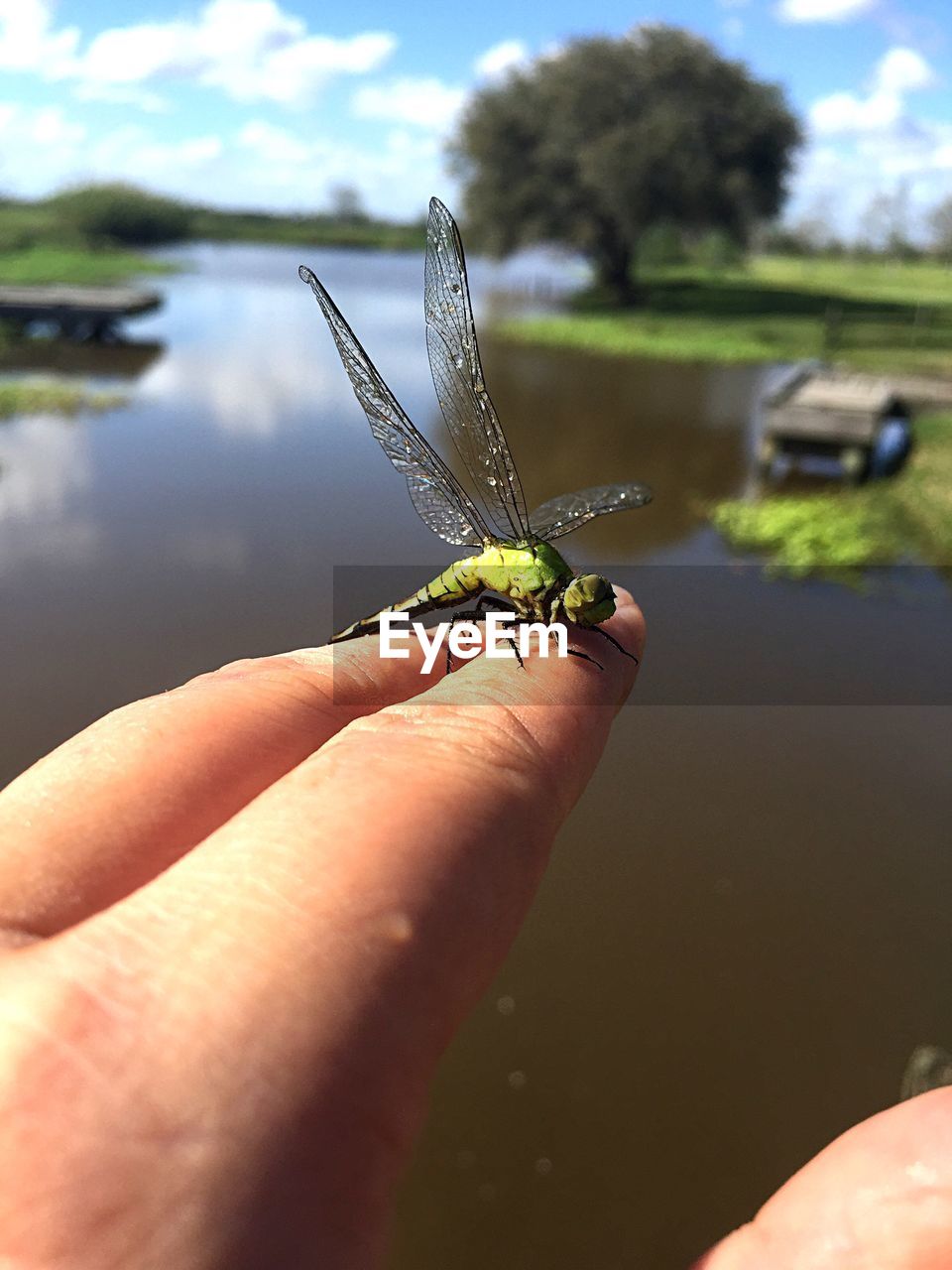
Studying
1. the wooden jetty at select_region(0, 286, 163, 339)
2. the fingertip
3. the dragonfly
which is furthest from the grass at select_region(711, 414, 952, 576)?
the wooden jetty at select_region(0, 286, 163, 339)

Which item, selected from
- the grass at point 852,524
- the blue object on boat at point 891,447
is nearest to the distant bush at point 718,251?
the blue object on boat at point 891,447

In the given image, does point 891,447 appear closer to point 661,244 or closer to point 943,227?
point 661,244

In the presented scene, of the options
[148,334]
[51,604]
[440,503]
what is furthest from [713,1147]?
[148,334]

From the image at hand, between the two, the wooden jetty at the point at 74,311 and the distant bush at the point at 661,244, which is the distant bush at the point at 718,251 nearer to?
the distant bush at the point at 661,244

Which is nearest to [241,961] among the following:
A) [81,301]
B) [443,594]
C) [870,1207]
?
[870,1207]

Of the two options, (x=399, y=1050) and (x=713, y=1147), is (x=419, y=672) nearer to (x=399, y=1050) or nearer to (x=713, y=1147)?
(x=399, y=1050)

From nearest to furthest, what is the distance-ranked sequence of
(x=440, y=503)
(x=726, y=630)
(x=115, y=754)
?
(x=115, y=754)
(x=440, y=503)
(x=726, y=630)
